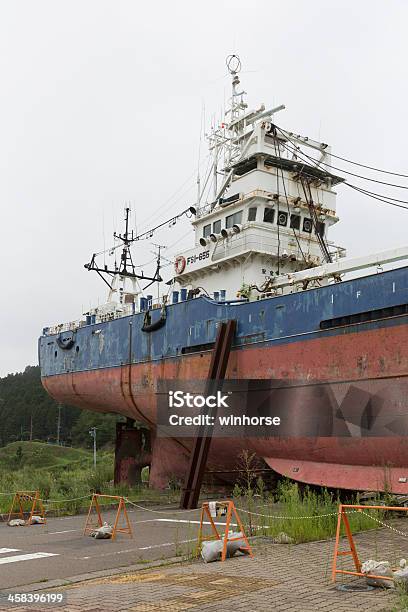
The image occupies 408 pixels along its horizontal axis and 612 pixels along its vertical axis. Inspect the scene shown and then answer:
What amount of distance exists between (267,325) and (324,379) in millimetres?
2233

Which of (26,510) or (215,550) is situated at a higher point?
(215,550)

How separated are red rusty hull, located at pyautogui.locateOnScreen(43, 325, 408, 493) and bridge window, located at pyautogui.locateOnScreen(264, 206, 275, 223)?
4.86 metres

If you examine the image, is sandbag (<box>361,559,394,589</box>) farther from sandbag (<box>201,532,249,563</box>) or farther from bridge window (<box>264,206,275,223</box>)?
bridge window (<box>264,206,275,223</box>)

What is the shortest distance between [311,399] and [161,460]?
7.63 m

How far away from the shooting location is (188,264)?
790 inches

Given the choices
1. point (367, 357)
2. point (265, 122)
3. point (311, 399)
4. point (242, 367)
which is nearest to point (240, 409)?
point (242, 367)

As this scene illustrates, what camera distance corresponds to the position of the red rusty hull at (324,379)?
11539mm

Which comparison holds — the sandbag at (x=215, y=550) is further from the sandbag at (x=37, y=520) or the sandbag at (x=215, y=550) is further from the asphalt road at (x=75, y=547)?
the sandbag at (x=37, y=520)

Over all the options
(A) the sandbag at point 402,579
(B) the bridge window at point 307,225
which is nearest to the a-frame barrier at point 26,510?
(A) the sandbag at point 402,579

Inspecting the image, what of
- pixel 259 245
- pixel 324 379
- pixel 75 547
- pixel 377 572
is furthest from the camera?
pixel 259 245

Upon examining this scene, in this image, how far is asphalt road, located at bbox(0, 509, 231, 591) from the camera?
7.27 m

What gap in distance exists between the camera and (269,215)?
719 inches

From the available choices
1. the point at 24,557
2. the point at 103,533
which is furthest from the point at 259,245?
the point at 24,557

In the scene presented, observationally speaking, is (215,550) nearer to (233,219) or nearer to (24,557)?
(24,557)
